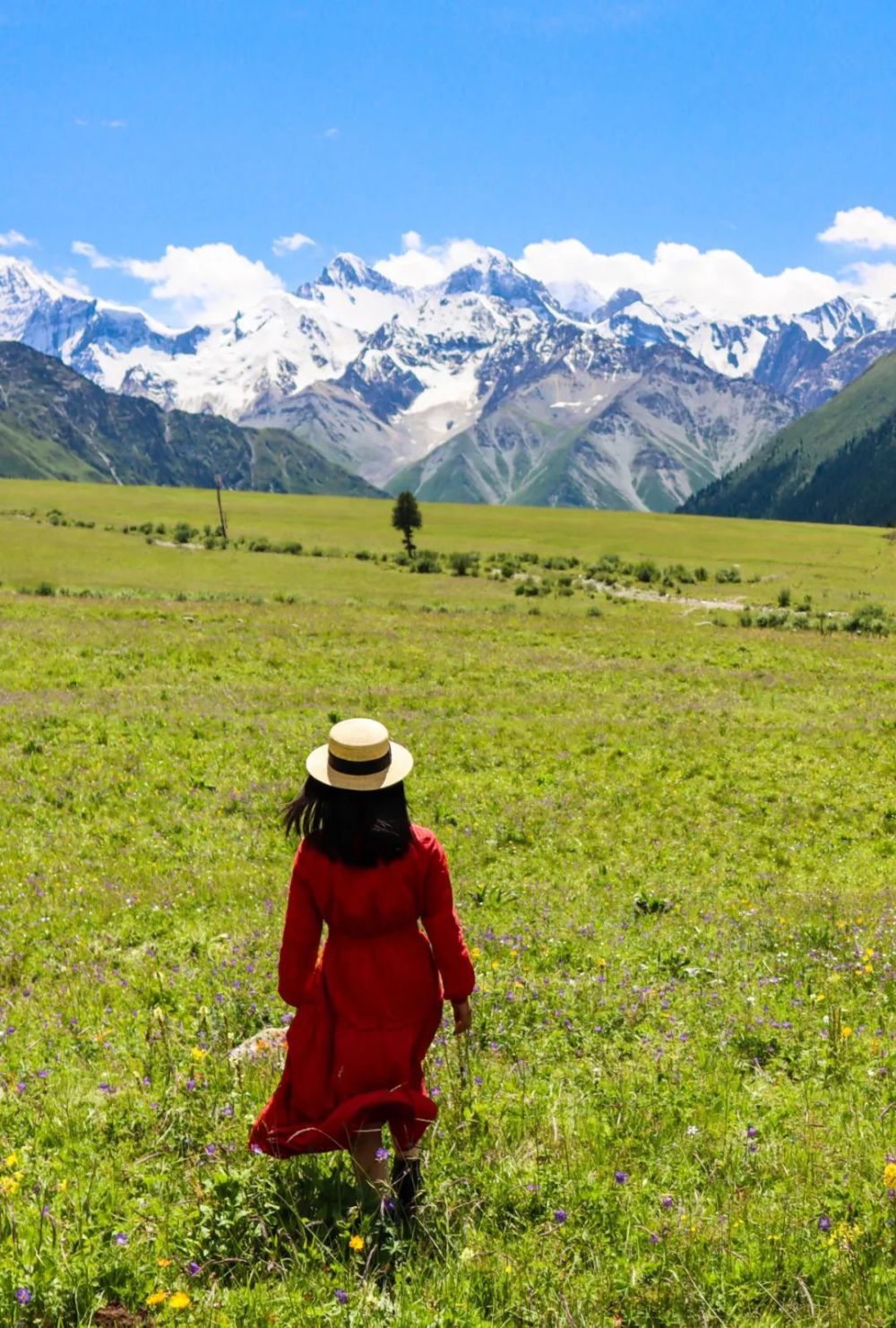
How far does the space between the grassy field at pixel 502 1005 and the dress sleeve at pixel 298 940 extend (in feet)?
3.79

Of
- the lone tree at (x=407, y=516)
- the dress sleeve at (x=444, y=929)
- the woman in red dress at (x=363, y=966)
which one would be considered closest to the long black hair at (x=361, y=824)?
the woman in red dress at (x=363, y=966)

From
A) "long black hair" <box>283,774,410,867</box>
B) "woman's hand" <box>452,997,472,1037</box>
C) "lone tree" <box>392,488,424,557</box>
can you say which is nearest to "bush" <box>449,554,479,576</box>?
"lone tree" <box>392,488,424,557</box>

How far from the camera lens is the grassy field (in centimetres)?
443

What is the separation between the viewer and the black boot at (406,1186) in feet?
15.9

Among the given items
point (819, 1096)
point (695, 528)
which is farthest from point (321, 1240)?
point (695, 528)

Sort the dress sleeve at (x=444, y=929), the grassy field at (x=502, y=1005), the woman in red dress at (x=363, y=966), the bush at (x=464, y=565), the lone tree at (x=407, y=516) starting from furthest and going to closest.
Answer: the lone tree at (x=407, y=516) → the bush at (x=464, y=565) → the dress sleeve at (x=444, y=929) → the woman in red dress at (x=363, y=966) → the grassy field at (x=502, y=1005)

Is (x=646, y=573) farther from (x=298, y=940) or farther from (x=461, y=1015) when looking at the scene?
(x=298, y=940)

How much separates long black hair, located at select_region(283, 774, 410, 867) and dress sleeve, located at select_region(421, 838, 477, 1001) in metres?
0.28

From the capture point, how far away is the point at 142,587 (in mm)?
59438

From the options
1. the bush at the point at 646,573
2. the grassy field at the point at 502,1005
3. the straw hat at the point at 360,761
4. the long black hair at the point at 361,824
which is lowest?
the grassy field at the point at 502,1005

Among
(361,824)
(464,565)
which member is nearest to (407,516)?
(464,565)

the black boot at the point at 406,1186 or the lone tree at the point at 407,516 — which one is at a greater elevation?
the lone tree at the point at 407,516

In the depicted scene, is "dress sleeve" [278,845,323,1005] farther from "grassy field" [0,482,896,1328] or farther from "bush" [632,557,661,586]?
"bush" [632,557,661,586]

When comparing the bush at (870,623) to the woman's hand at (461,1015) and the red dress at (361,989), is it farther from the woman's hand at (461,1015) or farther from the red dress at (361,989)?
the red dress at (361,989)
